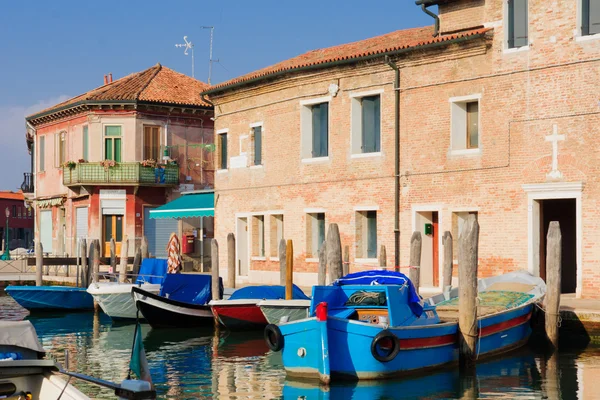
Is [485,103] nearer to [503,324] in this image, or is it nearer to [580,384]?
[503,324]

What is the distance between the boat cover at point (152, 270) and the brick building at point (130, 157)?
10.6m

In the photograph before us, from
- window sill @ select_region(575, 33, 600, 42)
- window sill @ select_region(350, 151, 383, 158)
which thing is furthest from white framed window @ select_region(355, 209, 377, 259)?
window sill @ select_region(575, 33, 600, 42)

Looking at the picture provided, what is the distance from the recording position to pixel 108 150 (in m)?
34.4

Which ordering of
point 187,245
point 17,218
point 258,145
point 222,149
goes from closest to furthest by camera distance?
point 258,145
point 222,149
point 187,245
point 17,218

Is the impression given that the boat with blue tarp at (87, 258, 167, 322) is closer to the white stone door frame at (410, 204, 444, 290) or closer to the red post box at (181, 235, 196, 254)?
the white stone door frame at (410, 204, 444, 290)

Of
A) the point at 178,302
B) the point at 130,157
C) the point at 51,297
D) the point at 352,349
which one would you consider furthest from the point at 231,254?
the point at 130,157

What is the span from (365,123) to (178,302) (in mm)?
6682

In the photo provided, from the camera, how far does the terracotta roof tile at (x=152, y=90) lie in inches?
1352

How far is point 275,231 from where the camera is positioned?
84.8ft

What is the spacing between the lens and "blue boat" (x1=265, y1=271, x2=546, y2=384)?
43.6 feet

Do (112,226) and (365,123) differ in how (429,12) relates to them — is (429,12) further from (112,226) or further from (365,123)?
(112,226)

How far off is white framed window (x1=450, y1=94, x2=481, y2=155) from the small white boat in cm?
556

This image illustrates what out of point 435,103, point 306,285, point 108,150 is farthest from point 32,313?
point 435,103

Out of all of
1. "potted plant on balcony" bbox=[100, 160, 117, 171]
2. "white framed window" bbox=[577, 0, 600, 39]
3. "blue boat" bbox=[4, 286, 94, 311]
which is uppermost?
"white framed window" bbox=[577, 0, 600, 39]
